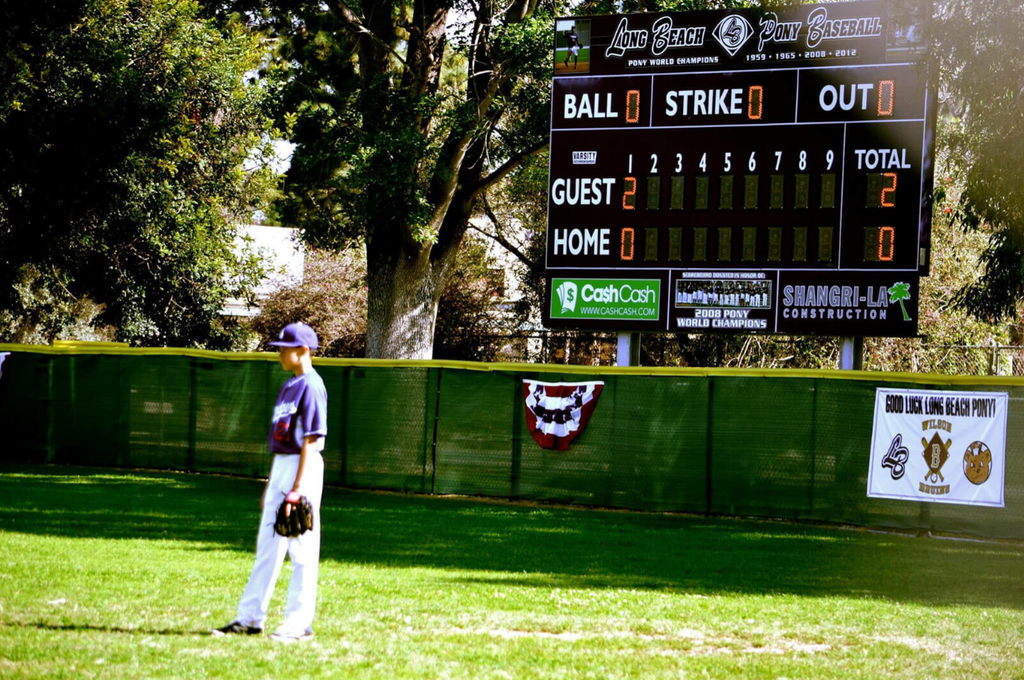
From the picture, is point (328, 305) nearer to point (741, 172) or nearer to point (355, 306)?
point (355, 306)

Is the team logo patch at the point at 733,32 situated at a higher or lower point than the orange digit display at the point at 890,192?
higher

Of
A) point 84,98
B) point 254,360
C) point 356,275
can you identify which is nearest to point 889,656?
point 254,360

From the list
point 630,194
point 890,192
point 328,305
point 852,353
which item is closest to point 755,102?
point 630,194

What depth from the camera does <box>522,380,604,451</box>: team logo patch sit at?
55.4 feet

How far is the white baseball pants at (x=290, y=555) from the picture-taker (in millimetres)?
7066

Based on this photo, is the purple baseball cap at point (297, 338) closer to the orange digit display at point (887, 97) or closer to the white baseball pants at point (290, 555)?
the white baseball pants at point (290, 555)

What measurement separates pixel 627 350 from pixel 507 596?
9503 mm

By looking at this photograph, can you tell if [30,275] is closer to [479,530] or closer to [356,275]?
[356,275]

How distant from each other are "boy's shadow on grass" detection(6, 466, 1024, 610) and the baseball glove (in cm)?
338

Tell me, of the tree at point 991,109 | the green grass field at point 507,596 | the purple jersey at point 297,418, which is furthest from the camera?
the tree at point 991,109

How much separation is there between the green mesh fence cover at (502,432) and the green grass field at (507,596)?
1.69 feet

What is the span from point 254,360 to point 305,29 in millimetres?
15948

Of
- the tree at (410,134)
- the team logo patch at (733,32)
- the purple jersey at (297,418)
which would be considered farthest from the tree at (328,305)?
the purple jersey at (297,418)

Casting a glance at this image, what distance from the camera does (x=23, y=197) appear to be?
24344 mm
